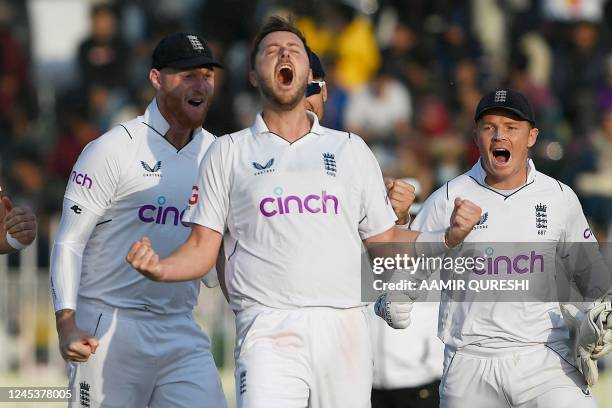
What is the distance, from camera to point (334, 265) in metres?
7.34

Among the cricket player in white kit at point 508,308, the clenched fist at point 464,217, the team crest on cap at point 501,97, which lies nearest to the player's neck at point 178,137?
the cricket player in white kit at point 508,308

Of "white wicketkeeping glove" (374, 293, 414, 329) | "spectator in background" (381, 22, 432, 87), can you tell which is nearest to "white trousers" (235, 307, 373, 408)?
"white wicketkeeping glove" (374, 293, 414, 329)

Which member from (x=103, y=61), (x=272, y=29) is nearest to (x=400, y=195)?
(x=272, y=29)

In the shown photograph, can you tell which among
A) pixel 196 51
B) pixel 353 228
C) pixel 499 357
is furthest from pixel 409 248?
pixel 196 51

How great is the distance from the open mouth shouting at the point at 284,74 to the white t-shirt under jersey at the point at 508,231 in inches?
56.9

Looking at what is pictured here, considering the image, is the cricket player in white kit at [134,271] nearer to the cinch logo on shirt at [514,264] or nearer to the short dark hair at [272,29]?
the short dark hair at [272,29]

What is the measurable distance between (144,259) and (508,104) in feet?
8.52

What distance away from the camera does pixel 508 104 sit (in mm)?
8273

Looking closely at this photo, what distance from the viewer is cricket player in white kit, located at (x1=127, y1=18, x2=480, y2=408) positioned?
725 cm

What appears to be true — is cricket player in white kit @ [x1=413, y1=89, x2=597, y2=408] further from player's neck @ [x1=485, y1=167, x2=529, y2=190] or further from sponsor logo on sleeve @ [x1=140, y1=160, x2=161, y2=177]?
sponsor logo on sleeve @ [x1=140, y1=160, x2=161, y2=177]

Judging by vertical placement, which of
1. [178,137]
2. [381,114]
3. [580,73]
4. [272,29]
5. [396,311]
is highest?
[580,73]

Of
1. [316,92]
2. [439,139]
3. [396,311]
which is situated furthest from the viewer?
[439,139]

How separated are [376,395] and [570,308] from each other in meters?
2.43

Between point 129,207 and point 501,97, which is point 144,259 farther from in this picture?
point 501,97
